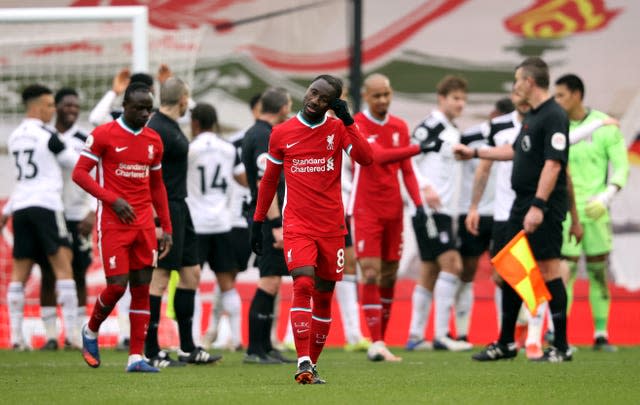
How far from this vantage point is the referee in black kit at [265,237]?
32.2 ft

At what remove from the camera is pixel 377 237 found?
34.8 ft

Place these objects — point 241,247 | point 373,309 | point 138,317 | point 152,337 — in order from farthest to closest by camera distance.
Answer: point 241,247 < point 373,309 < point 152,337 < point 138,317

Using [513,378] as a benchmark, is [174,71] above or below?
above

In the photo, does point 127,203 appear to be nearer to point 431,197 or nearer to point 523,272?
point 523,272

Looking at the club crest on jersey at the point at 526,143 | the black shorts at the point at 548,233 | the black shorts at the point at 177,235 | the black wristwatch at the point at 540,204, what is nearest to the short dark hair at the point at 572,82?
the club crest on jersey at the point at 526,143

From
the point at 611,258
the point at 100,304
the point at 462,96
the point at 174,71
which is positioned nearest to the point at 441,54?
the point at 611,258

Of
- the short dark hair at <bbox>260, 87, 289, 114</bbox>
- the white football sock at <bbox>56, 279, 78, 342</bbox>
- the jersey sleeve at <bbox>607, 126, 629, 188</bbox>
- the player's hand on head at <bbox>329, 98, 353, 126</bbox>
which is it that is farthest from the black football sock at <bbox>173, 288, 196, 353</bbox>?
the jersey sleeve at <bbox>607, 126, 629, 188</bbox>

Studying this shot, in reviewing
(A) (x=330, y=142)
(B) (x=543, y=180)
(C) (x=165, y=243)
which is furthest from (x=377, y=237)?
(A) (x=330, y=142)

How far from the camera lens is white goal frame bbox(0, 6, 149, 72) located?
486 inches

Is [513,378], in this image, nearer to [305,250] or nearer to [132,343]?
[305,250]

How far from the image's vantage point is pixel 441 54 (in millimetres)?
19016

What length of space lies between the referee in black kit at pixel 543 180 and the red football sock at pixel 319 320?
1919mm

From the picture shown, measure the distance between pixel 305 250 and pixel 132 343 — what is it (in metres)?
1.87

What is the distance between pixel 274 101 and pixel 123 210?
73.0 inches
